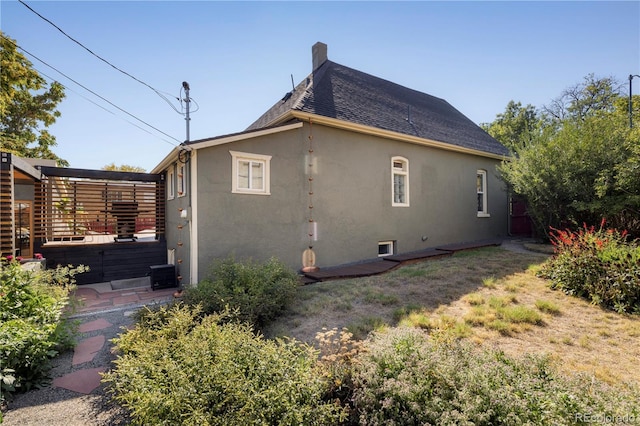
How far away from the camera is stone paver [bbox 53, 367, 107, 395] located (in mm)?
3381

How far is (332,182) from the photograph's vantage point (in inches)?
331

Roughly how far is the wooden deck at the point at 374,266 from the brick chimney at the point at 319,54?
7.96 m

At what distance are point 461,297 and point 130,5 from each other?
9.79 m

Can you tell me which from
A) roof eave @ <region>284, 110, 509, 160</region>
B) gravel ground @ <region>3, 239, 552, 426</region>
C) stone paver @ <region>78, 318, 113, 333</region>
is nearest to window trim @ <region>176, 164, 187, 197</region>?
roof eave @ <region>284, 110, 509, 160</region>

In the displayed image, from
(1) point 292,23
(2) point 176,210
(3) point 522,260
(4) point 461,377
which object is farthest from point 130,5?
(3) point 522,260

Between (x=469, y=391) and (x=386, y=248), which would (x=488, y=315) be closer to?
(x=469, y=391)

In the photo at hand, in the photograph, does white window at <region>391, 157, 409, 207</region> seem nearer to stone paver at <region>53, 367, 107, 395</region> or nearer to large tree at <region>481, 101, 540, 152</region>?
stone paver at <region>53, 367, 107, 395</region>

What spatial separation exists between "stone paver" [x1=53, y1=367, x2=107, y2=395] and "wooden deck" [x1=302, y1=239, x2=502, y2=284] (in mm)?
4155

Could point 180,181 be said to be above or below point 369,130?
below

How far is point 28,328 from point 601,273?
28.4 feet

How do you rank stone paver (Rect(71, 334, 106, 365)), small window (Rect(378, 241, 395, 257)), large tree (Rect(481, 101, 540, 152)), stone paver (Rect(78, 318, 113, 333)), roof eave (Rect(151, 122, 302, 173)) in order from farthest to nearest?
large tree (Rect(481, 101, 540, 152)) → small window (Rect(378, 241, 395, 257)) → roof eave (Rect(151, 122, 302, 173)) → stone paver (Rect(78, 318, 113, 333)) → stone paver (Rect(71, 334, 106, 365))

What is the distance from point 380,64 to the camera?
1416 centimetres

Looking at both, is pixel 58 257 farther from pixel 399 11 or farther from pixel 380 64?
pixel 380 64

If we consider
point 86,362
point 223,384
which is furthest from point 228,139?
point 223,384
